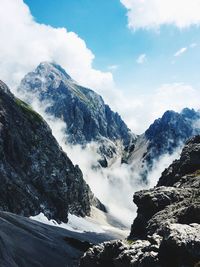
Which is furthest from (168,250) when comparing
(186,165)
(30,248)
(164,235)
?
(186,165)

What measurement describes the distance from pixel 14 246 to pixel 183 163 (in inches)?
2020

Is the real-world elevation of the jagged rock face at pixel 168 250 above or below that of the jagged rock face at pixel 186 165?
below

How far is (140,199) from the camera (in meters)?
93.2

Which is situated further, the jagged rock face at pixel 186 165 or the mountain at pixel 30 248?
the jagged rock face at pixel 186 165

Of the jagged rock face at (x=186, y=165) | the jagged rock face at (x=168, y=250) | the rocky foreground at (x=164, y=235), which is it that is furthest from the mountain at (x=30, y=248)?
the jagged rock face at (x=186, y=165)

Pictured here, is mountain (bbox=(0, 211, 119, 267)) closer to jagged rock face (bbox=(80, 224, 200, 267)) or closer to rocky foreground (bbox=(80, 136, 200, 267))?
rocky foreground (bbox=(80, 136, 200, 267))

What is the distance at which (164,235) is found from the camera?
47625 millimetres

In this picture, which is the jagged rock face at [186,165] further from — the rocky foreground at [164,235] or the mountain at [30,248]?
the mountain at [30,248]

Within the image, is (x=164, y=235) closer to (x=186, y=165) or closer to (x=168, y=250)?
(x=168, y=250)

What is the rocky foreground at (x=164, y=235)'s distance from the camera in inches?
1770

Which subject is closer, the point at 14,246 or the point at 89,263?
the point at 89,263

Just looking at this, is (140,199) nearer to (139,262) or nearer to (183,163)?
(183,163)

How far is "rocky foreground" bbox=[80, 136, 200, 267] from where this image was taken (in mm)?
44969

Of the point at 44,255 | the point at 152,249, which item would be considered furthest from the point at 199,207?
the point at 44,255
